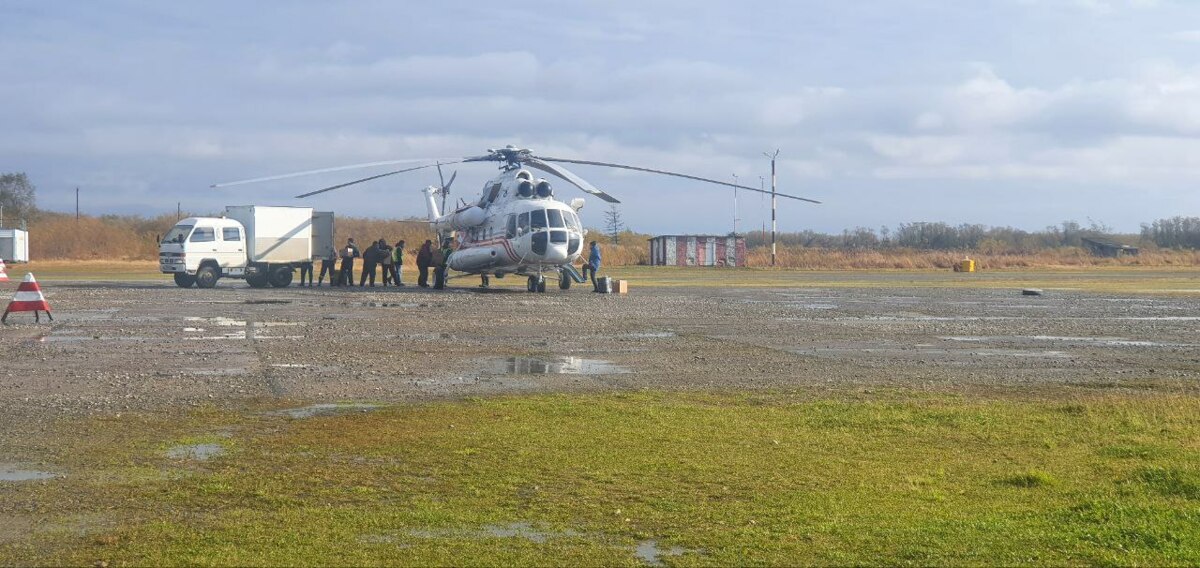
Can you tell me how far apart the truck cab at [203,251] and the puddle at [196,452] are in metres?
32.5

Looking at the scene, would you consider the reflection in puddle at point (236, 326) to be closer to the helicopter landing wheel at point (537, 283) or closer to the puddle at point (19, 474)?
the puddle at point (19, 474)

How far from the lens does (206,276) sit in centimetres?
4044

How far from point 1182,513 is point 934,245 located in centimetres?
11197

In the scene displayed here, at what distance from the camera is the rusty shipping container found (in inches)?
3214

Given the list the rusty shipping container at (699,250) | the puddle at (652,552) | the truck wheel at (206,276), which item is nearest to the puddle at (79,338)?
the puddle at (652,552)

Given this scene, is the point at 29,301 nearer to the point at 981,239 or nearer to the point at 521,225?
the point at 521,225

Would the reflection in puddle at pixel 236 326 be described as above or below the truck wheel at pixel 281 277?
below

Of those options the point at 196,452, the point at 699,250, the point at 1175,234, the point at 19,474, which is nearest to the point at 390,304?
the point at 196,452

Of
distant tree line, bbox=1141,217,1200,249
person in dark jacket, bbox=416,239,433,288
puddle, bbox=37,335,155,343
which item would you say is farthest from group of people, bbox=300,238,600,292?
distant tree line, bbox=1141,217,1200,249

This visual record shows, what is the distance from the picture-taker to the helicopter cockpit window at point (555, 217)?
35.6 metres

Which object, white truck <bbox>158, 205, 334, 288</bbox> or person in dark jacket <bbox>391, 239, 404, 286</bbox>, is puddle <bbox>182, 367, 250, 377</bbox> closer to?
white truck <bbox>158, 205, 334, 288</bbox>

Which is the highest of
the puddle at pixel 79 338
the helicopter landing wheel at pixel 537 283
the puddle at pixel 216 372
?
the helicopter landing wheel at pixel 537 283

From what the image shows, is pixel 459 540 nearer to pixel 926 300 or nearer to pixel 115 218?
pixel 926 300

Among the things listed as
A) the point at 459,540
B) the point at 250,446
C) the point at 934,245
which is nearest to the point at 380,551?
the point at 459,540
